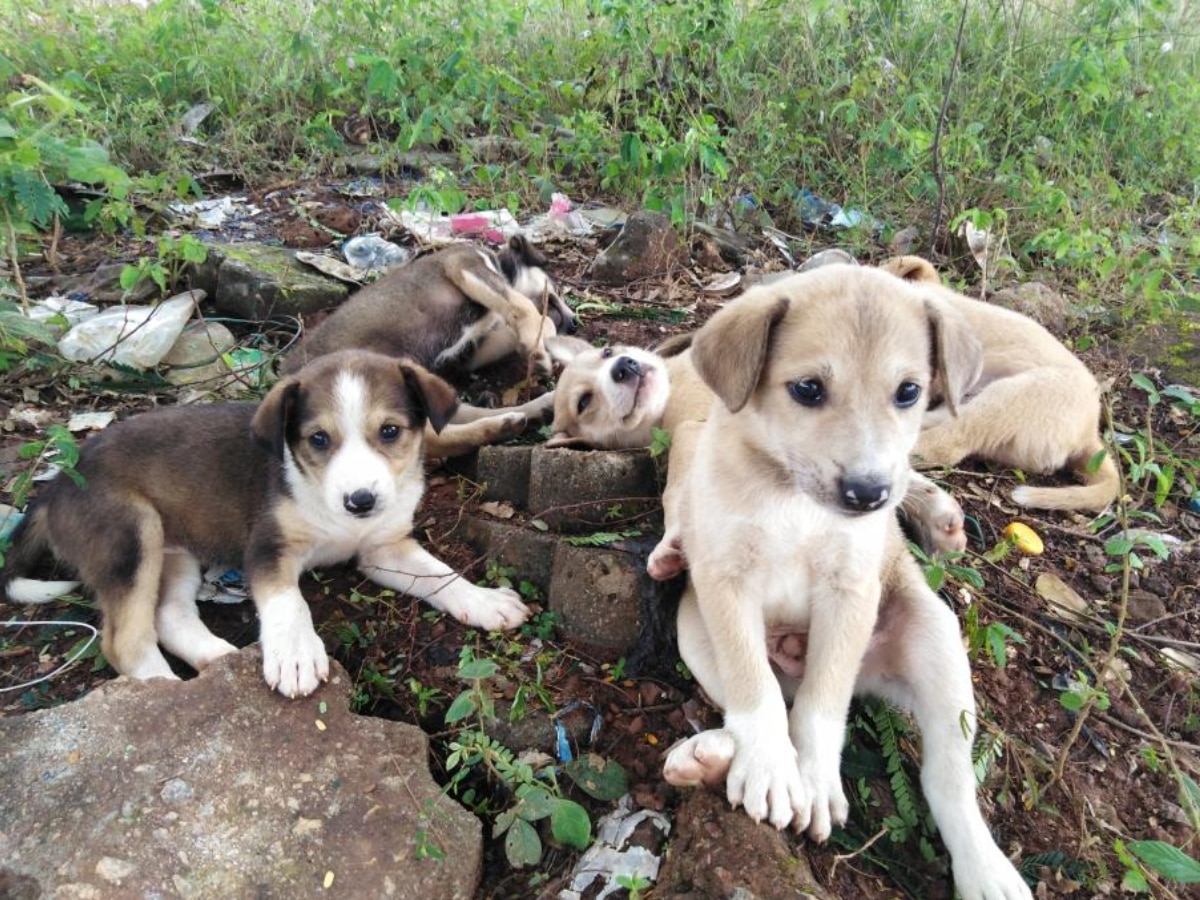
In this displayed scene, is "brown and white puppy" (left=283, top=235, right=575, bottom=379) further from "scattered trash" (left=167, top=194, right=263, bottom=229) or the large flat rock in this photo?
the large flat rock

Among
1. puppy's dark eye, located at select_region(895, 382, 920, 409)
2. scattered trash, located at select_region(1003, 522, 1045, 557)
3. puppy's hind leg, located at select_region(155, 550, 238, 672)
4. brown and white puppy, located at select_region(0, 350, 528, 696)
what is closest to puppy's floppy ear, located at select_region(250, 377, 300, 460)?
brown and white puppy, located at select_region(0, 350, 528, 696)

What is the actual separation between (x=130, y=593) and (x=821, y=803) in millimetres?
2565

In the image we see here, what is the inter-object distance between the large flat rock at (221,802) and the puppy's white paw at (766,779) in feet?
2.60

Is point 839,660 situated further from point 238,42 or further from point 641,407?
point 238,42

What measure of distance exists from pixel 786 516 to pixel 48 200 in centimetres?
334

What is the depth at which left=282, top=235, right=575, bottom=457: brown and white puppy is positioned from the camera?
4809 mm

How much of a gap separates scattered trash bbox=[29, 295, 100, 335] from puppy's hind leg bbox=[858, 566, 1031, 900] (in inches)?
177

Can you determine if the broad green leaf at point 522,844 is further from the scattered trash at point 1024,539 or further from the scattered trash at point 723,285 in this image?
the scattered trash at point 723,285

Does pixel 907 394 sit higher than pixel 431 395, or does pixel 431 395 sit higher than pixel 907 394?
pixel 907 394

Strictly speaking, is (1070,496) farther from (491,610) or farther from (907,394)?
(491,610)

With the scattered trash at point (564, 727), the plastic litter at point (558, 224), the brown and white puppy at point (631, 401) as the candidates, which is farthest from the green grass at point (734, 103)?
the scattered trash at point (564, 727)

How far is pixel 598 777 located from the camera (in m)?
2.63

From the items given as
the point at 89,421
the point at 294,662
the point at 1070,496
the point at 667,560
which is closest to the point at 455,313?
the point at 89,421

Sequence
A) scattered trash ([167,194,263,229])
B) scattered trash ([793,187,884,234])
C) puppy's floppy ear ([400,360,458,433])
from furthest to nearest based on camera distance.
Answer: scattered trash ([793,187,884,234]) → scattered trash ([167,194,263,229]) → puppy's floppy ear ([400,360,458,433])
